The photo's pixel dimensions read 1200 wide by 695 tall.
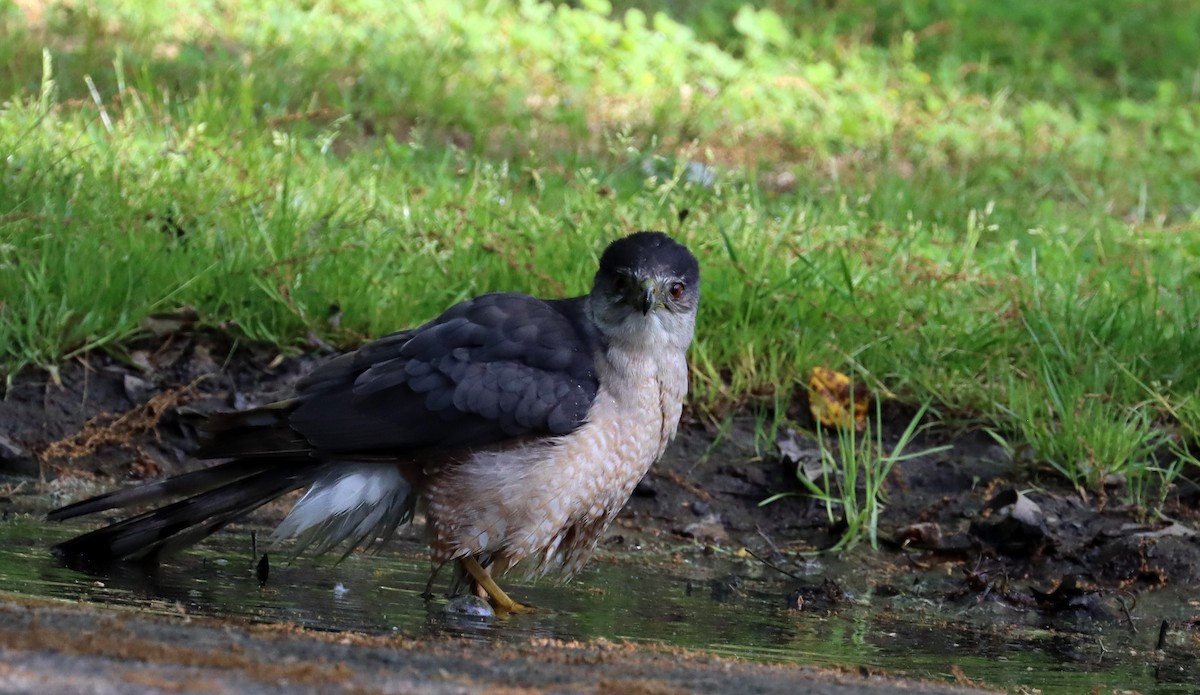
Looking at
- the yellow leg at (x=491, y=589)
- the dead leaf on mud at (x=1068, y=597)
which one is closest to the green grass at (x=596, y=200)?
the dead leaf on mud at (x=1068, y=597)

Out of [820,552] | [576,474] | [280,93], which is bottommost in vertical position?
[820,552]

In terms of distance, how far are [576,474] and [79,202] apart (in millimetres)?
3271

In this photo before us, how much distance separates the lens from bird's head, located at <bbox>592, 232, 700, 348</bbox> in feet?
15.5

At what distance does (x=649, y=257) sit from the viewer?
4.79 meters

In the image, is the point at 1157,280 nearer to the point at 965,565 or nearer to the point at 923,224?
the point at 923,224

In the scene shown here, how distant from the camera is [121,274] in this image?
604 centimetres

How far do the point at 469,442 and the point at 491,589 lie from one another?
0.48 m

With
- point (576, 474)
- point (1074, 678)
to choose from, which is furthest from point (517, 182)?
point (1074, 678)

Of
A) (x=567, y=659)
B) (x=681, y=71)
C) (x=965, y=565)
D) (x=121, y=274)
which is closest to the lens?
(x=567, y=659)

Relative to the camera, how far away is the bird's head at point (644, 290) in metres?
4.73

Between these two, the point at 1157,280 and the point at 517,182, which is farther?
the point at 517,182

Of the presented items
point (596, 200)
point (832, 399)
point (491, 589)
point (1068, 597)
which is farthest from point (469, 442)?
point (596, 200)

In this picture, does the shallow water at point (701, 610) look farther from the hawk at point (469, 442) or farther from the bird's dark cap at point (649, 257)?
the bird's dark cap at point (649, 257)

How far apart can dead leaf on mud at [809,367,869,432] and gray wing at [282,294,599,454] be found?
1773mm
